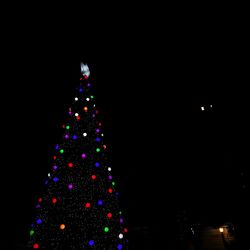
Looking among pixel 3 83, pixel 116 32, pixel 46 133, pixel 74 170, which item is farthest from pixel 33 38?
pixel 74 170

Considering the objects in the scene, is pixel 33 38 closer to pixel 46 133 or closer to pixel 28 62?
pixel 28 62

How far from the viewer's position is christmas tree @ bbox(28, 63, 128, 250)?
79.0 inches

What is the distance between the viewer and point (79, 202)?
2.12m

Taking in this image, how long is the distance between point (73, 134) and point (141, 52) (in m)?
1.54

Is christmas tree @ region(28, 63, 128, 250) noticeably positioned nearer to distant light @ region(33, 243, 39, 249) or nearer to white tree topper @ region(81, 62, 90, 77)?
distant light @ region(33, 243, 39, 249)

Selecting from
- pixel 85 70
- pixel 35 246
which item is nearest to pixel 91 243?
pixel 35 246

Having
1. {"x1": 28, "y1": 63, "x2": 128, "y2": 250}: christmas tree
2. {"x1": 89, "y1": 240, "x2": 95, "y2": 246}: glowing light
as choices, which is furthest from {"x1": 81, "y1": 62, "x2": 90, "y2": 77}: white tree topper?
{"x1": 89, "y1": 240, "x2": 95, "y2": 246}: glowing light

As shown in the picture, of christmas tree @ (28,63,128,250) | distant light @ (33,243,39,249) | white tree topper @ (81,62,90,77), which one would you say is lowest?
distant light @ (33,243,39,249)

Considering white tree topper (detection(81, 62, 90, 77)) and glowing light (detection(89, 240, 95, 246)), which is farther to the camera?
white tree topper (detection(81, 62, 90, 77))

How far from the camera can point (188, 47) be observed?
3193mm

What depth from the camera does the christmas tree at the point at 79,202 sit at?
6.59ft

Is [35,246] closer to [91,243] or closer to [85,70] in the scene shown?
[91,243]

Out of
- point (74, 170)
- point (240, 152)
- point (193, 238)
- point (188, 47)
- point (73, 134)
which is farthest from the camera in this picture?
point (193, 238)

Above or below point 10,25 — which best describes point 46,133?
below
